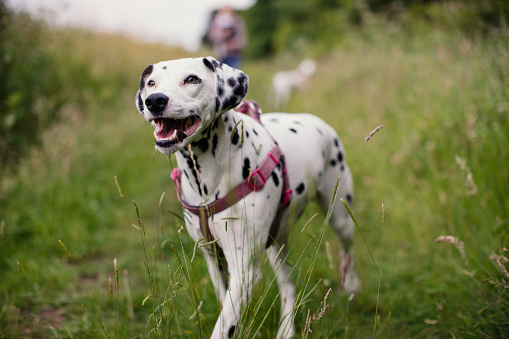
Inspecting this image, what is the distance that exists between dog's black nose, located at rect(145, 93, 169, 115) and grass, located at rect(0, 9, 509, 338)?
Result: 1.29 ft

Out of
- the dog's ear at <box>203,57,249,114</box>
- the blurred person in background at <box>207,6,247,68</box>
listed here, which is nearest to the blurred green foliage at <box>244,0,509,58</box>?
the blurred person in background at <box>207,6,247,68</box>

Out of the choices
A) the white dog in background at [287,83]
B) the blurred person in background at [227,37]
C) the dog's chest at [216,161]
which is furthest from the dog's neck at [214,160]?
the white dog in background at [287,83]

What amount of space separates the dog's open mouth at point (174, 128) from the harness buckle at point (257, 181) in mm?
405

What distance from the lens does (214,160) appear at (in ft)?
6.55

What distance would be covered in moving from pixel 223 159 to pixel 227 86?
38 centimetres

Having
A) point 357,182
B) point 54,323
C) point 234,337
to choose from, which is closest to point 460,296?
point 234,337

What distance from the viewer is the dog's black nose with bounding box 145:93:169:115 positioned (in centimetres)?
171

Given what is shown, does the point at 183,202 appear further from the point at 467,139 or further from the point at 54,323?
the point at 467,139

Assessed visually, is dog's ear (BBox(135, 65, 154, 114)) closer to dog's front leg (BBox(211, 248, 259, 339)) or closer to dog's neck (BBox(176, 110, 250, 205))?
dog's neck (BBox(176, 110, 250, 205))

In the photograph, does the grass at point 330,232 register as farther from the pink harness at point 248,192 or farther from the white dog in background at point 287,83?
the white dog in background at point 287,83

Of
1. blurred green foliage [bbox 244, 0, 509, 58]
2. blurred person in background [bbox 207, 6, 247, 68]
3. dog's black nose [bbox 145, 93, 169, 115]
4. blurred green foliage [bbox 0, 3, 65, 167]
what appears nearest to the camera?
dog's black nose [bbox 145, 93, 169, 115]

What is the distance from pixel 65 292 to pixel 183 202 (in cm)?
167

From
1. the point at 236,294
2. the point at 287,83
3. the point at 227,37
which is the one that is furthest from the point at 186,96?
the point at 287,83

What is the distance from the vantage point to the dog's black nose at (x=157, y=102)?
1.71m
